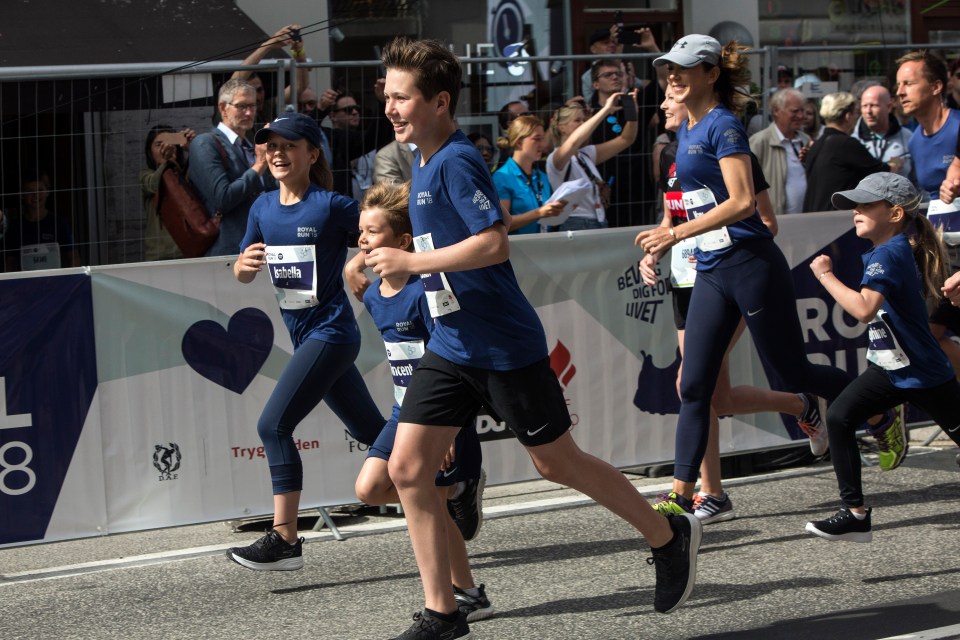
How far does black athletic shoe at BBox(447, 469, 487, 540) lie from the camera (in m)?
5.78

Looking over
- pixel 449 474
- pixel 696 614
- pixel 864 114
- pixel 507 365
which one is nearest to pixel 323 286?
pixel 449 474

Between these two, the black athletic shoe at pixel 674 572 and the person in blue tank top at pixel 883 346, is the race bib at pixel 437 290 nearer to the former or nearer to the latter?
the black athletic shoe at pixel 674 572

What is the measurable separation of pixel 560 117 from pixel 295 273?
3.86 meters

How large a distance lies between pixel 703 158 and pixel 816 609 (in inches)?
77.8

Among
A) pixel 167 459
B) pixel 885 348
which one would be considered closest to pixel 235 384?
pixel 167 459

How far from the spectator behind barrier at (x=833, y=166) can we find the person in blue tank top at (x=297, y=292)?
13.0 ft

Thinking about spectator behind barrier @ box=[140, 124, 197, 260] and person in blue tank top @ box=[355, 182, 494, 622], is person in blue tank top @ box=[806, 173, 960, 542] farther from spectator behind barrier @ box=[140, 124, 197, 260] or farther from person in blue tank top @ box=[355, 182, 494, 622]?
spectator behind barrier @ box=[140, 124, 197, 260]

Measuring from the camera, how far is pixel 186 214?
827 centimetres

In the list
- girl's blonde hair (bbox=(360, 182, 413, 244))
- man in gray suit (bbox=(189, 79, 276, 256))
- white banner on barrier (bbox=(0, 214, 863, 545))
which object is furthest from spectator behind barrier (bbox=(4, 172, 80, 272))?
girl's blonde hair (bbox=(360, 182, 413, 244))

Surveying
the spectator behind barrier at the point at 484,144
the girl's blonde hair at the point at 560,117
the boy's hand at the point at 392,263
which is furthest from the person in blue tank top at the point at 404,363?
the girl's blonde hair at the point at 560,117

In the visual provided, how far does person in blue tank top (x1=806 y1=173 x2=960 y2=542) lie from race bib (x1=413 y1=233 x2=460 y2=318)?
1.94 metres

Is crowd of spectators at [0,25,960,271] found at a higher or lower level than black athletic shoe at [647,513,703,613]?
higher

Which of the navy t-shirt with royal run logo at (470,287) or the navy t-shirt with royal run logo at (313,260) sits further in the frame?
the navy t-shirt with royal run logo at (313,260)

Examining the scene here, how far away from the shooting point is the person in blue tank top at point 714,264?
6180 mm
